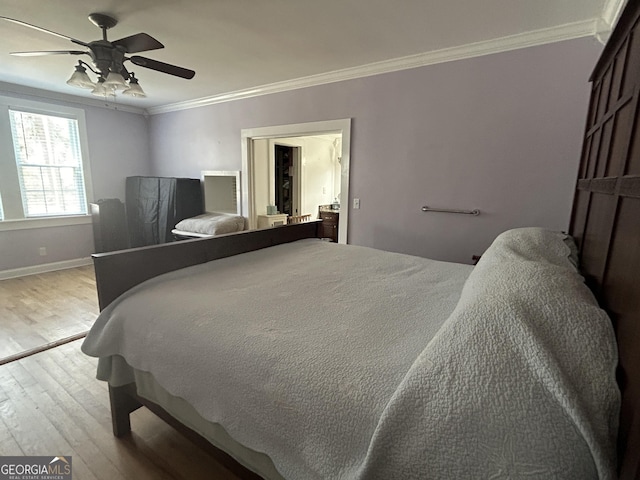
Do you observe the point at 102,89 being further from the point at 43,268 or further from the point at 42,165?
the point at 43,268

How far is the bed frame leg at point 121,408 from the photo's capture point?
61.8 inches

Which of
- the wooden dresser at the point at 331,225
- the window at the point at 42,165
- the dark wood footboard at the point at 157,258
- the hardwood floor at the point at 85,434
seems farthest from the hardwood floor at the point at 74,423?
the wooden dresser at the point at 331,225

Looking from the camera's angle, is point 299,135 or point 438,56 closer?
point 438,56

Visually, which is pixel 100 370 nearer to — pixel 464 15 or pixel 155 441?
pixel 155 441

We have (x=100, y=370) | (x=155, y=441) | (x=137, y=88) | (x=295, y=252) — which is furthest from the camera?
(x=137, y=88)

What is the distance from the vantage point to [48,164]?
430cm

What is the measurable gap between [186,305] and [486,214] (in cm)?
252

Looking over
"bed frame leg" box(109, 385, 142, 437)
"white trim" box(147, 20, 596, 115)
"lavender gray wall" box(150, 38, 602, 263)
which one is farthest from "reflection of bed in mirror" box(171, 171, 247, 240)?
"bed frame leg" box(109, 385, 142, 437)

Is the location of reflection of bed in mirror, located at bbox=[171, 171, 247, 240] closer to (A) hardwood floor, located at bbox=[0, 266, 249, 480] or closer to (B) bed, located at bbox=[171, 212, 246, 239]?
(B) bed, located at bbox=[171, 212, 246, 239]

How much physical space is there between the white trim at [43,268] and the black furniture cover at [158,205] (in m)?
0.78

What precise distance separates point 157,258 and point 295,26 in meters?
1.95

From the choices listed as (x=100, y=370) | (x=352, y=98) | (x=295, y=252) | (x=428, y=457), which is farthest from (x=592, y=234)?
(x=352, y=98)

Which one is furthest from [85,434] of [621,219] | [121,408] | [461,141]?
[461,141]

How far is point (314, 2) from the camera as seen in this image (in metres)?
1.97
